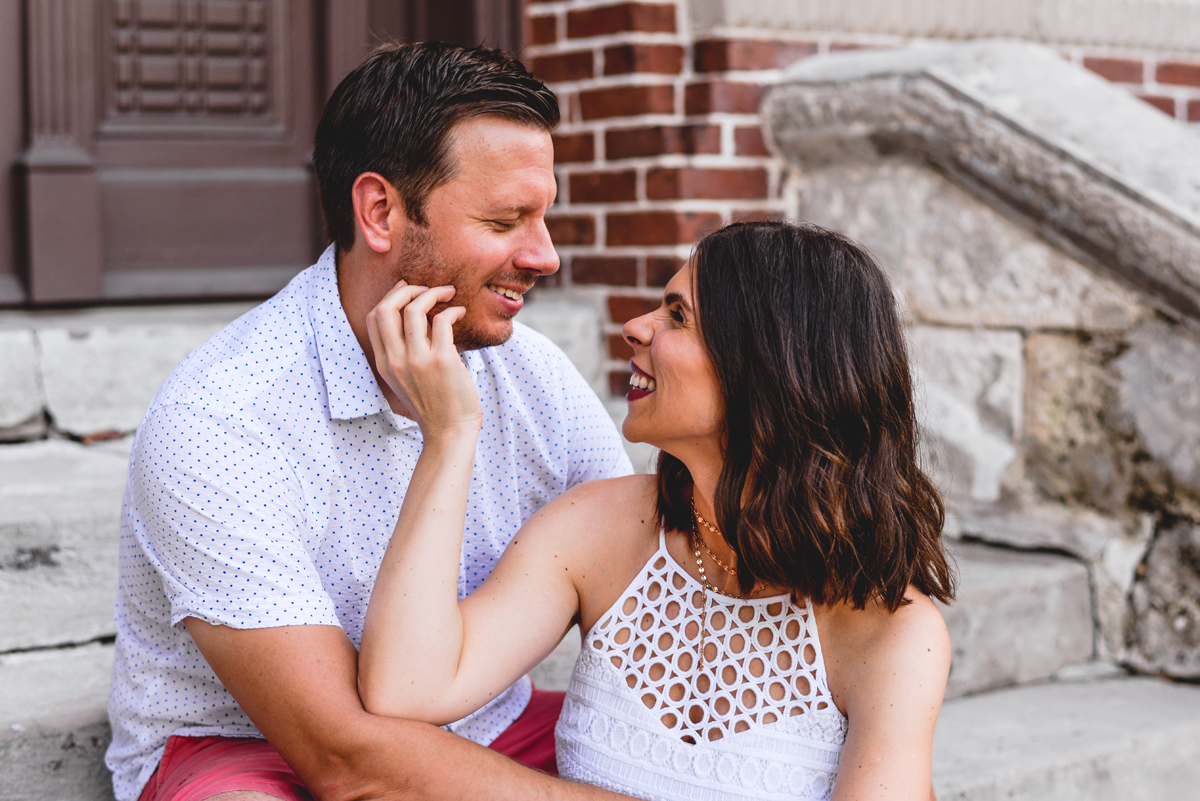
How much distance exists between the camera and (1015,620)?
3023 mm

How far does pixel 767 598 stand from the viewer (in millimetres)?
→ 1997

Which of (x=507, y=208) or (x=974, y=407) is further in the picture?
(x=974, y=407)

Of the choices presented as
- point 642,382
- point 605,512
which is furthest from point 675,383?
point 605,512

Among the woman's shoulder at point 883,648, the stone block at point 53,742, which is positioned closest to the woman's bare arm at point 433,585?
the woman's shoulder at point 883,648

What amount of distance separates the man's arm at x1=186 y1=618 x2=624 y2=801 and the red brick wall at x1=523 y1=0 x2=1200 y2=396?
196 cm

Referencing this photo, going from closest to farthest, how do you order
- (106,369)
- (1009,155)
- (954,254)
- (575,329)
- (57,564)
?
(57,564) → (1009,155) → (106,369) → (954,254) → (575,329)

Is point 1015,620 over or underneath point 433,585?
underneath

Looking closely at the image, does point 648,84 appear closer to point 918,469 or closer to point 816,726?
point 918,469

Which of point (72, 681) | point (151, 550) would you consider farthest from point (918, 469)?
point (72, 681)

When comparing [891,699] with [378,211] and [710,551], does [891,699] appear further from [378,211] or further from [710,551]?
[378,211]

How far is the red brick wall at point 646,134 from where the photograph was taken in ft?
11.4

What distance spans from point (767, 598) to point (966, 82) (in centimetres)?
177

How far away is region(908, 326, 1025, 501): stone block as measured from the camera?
10.8 feet

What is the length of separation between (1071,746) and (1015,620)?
0.42 meters
